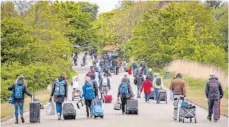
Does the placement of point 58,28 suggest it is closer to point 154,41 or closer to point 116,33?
point 154,41

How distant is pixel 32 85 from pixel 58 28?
18359 millimetres

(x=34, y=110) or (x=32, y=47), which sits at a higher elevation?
(x=32, y=47)

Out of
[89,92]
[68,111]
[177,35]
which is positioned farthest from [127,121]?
[177,35]

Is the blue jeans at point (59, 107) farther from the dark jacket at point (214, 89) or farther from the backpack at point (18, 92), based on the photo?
the dark jacket at point (214, 89)

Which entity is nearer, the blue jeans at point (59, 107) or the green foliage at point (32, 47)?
the blue jeans at point (59, 107)

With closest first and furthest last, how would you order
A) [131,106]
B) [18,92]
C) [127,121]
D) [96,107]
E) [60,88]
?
[18,92] < [127,121] < [60,88] < [96,107] < [131,106]

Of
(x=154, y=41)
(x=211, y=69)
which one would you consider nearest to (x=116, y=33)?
(x=154, y=41)

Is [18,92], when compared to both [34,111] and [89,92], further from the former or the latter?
[89,92]

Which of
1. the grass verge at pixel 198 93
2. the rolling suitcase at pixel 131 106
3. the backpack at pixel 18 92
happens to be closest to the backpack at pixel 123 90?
the rolling suitcase at pixel 131 106

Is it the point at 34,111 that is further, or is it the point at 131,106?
the point at 131,106

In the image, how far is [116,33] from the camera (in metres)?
116

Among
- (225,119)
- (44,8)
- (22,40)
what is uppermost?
(44,8)

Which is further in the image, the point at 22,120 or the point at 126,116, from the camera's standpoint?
the point at 126,116

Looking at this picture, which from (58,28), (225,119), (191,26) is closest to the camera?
(225,119)
